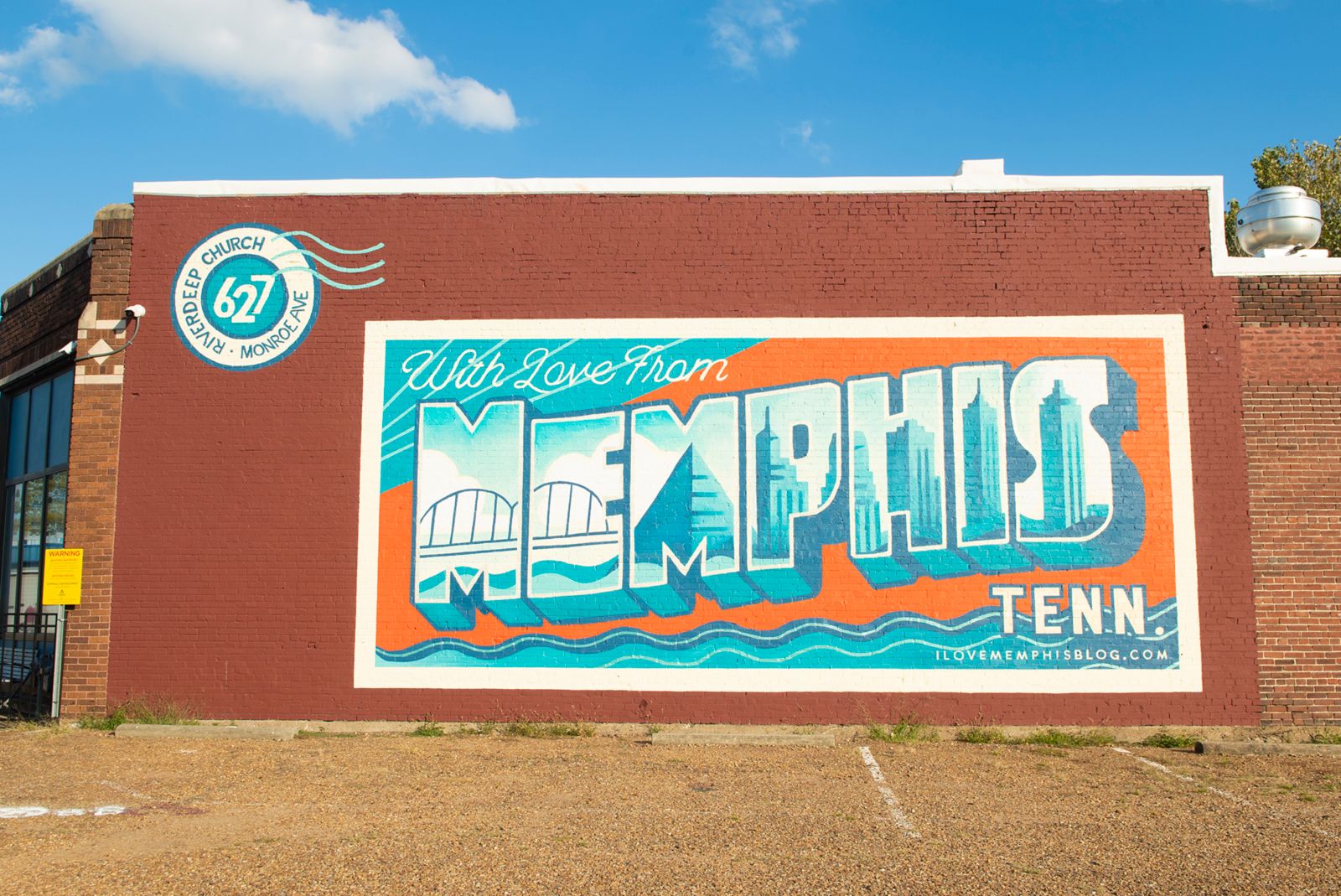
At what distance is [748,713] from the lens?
11938 mm

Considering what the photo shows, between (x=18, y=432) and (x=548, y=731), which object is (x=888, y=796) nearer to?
(x=548, y=731)

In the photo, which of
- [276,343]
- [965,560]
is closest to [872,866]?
[965,560]

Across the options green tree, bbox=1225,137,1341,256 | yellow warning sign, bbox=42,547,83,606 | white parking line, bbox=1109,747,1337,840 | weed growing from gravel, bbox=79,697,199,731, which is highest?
green tree, bbox=1225,137,1341,256

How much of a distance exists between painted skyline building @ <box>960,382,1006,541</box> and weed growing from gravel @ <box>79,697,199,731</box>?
31.0ft

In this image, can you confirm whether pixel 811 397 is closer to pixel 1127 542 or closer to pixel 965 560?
pixel 965 560

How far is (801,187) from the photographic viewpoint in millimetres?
12781

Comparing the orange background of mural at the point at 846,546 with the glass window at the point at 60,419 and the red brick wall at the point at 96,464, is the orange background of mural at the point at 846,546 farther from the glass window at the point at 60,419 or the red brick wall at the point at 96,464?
the glass window at the point at 60,419

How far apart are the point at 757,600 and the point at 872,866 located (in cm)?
563

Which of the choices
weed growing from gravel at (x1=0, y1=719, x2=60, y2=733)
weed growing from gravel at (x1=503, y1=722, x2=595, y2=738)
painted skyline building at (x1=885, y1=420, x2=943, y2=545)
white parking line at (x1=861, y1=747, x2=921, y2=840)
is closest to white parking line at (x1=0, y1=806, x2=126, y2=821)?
weed growing from gravel at (x1=0, y1=719, x2=60, y2=733)

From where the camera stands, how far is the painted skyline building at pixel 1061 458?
40.0 ft

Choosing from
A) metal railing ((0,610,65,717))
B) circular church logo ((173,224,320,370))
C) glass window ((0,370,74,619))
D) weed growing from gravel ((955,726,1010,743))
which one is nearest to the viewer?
weed growing from gravel ((955,726,1010,743))

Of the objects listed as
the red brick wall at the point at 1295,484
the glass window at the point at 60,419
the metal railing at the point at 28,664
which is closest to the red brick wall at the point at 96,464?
the metal railing at the point at 28,664

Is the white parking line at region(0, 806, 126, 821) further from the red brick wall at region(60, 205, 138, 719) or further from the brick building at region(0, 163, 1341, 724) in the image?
the red brick wall at region(60, 205, 138, 719)

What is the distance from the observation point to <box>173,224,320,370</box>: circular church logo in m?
12.8
